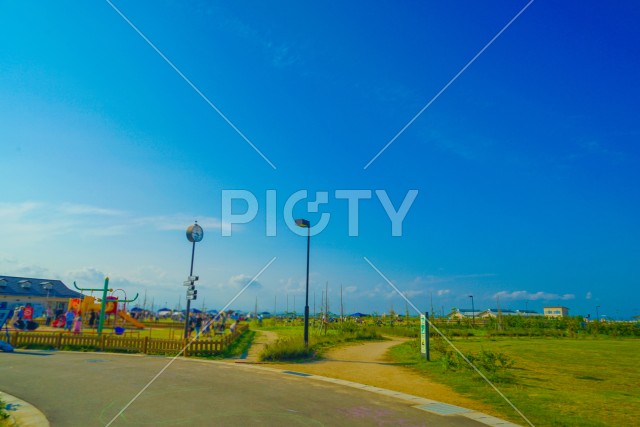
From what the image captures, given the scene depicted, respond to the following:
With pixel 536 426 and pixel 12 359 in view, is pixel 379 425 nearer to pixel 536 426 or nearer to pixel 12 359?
pixel 536 426

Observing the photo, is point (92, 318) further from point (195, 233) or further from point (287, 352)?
point (287, 352)

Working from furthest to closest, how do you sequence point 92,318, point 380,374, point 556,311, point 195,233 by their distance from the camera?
point 556,311 < point 92,318 < point 195,233 < point 380,374

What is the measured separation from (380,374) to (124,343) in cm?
1361

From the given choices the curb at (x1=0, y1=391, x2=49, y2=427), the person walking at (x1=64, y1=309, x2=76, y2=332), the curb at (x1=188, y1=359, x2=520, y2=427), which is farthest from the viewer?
the person walking at (x1=64, y1=309, x2=76, y2=332)

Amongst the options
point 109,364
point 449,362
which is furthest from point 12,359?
point 449,362

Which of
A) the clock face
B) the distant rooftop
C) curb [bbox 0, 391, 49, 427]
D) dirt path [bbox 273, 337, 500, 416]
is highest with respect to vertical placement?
the clock face

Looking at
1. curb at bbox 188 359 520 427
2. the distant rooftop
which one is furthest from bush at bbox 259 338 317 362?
the distant rooftop

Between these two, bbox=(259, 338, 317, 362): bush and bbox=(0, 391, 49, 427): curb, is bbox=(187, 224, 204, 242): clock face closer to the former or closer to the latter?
bbox=(259, 338, 317, 362): bush

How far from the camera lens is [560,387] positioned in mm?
12062

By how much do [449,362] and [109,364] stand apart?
43.7 ft

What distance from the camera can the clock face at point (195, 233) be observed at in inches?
892

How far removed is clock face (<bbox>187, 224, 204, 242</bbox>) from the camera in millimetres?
22656

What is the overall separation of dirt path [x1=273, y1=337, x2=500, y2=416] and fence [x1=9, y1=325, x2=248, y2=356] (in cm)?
439

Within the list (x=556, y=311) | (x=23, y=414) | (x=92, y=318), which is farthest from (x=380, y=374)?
(x=556, y=311)
